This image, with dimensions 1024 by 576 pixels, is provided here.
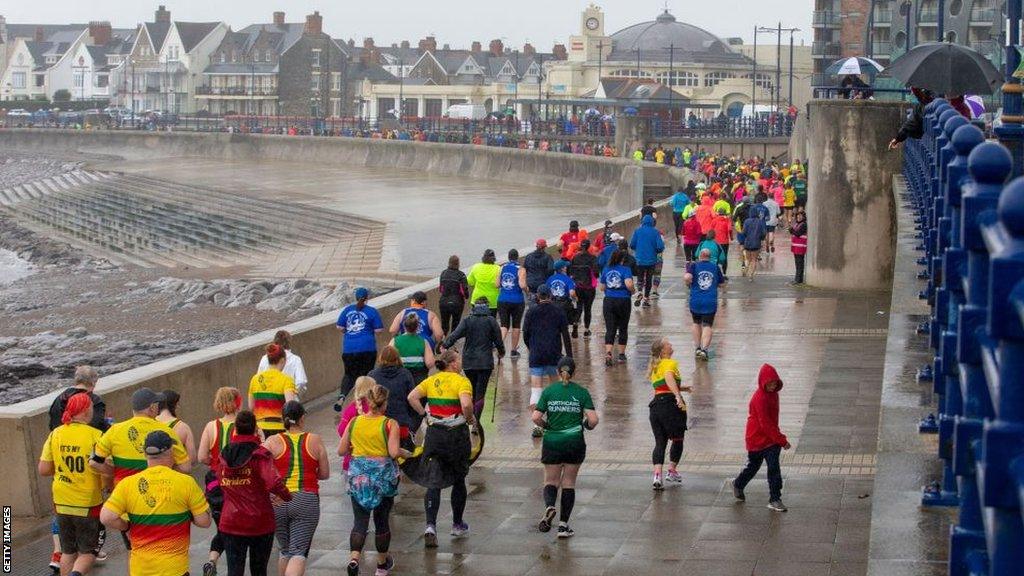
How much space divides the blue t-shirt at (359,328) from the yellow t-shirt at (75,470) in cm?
494

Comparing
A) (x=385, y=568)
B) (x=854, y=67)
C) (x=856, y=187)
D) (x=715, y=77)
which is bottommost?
(x=385, y=568)

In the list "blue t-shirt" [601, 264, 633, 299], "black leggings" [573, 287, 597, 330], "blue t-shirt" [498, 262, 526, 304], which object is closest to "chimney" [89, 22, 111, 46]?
"black leggings" [573, 287, 597, 330]

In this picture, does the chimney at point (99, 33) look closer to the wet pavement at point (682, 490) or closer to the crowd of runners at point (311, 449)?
the wet pavement at point (682, 490)

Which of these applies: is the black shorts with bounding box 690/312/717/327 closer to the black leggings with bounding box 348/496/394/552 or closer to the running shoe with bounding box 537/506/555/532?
the running shoe with bounding box 537/506/555/532

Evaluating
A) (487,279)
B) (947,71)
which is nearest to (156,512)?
(947,71)

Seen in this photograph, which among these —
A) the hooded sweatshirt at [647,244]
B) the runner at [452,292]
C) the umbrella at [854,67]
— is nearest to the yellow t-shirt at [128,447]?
the runner at [452,292]

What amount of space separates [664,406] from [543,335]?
3.19m

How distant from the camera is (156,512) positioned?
24.5 ft

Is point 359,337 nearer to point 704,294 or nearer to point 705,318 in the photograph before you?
point 704,294

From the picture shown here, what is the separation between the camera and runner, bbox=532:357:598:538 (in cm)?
1023

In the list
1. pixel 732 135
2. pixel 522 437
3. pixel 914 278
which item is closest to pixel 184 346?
pixel 522 437

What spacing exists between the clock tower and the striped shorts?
409 ft

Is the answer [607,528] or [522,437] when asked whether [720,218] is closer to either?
[522,437]

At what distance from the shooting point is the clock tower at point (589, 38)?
132750 mm
